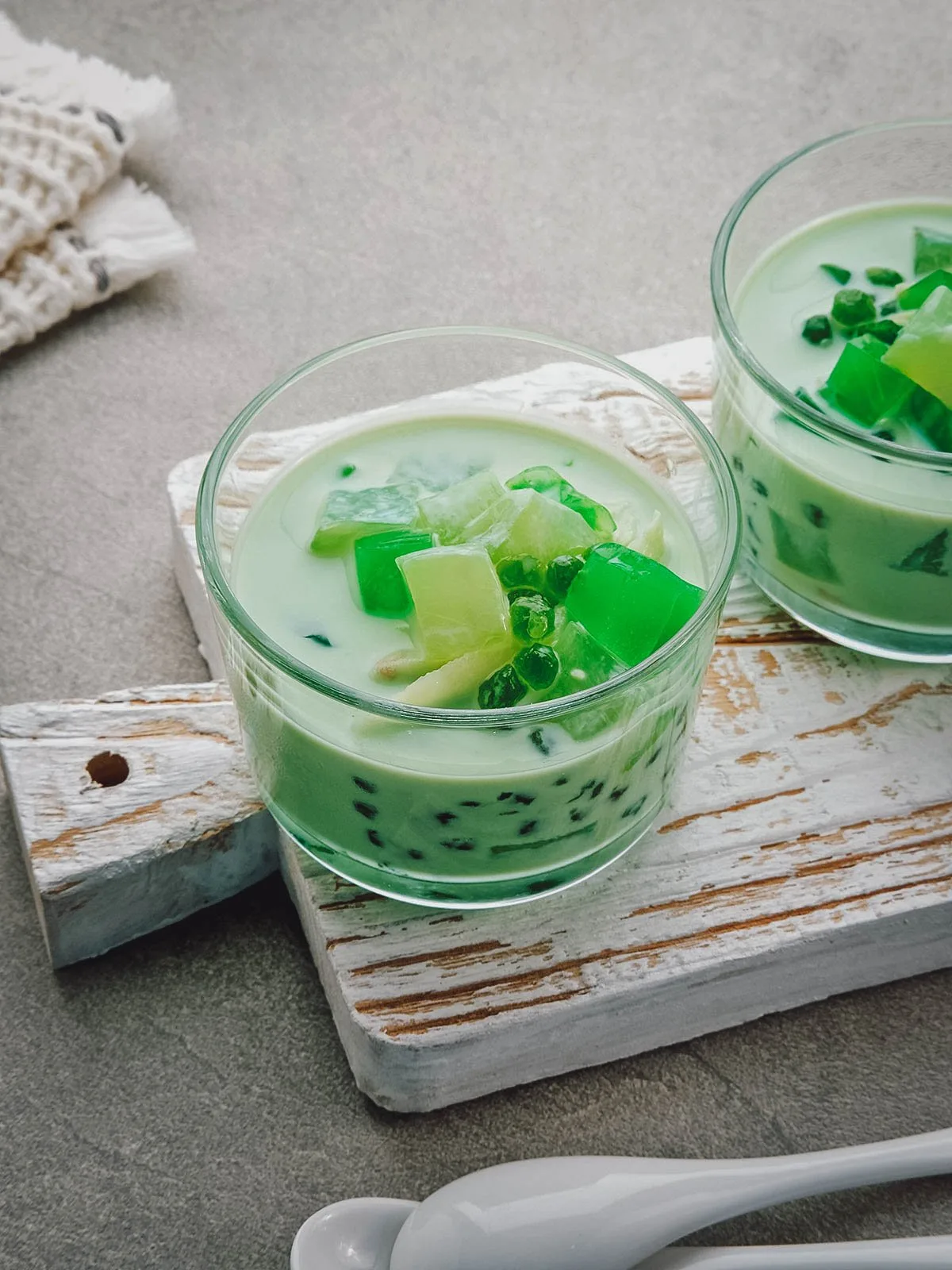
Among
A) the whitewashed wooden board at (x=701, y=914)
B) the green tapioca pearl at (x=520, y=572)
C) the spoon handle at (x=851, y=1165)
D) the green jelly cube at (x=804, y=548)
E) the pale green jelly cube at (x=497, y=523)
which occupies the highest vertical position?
the pale green jelly cube at (x=497, y=523)

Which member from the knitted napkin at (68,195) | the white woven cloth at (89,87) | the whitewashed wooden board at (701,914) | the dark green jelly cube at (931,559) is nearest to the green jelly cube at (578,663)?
the whitewashed wooden board at (701,914)

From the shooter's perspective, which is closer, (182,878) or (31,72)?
(182,878)

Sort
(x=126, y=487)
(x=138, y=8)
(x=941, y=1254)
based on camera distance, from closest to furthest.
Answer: (x=941, y=1254) → (x=126, y=487) → (x=138, y=8)

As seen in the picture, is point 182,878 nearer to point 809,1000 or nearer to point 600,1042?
point 600,1042

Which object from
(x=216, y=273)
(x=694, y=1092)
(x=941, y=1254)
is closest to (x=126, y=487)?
(x=216, y=273)

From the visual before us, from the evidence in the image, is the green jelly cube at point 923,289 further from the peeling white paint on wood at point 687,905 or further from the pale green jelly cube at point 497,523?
A: the pale green jelly cube at point 497,523

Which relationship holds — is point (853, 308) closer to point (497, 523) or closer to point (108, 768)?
point (497, 523)

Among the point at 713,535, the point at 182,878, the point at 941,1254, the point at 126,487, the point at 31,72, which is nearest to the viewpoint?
the point at 941,1254
